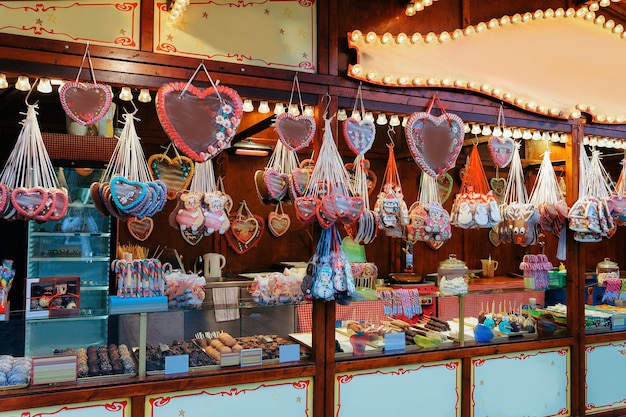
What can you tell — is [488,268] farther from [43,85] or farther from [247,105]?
[43,85]

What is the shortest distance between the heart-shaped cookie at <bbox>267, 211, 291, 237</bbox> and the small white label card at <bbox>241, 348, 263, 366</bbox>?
9.43ft

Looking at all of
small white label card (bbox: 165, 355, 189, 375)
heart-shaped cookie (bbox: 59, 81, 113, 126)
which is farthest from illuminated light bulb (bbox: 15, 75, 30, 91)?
small white label card (bbox: 165, 355, 189, 375)

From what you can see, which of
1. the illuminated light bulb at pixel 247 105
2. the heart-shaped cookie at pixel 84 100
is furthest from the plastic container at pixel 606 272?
the heart-shaped cookie at pixel 84 100

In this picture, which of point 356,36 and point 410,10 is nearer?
point 356,36

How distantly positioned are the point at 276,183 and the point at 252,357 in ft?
3.91

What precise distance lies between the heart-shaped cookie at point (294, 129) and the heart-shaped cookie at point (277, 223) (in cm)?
292

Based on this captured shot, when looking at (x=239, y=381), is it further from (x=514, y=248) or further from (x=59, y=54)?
(x=514, y=248)

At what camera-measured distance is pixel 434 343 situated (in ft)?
14.3

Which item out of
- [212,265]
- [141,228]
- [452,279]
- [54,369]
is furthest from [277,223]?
[54,369]

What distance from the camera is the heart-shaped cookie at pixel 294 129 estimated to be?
3672mm

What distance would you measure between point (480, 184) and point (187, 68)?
8.19ft

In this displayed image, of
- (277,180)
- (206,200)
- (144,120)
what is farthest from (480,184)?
(144,120)

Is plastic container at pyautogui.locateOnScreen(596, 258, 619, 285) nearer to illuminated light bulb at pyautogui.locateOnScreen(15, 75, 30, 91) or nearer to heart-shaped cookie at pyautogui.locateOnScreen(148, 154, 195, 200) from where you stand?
heart-shaped cookie at pyautogui.locateOnScreen(148, 154, 195, 200)

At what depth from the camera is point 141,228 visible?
6.33 m
